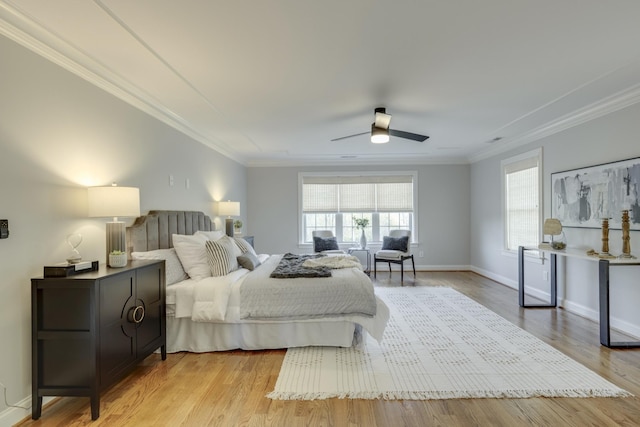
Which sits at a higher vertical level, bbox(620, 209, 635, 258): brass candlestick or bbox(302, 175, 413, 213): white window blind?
bbox(302, 175, 413, 213): white window blind

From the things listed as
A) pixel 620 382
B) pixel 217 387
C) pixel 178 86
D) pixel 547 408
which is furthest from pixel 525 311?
pixel 178 86

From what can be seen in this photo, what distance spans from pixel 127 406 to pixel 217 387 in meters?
0.59

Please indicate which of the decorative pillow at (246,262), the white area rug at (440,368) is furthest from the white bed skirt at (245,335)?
the decorative pillow at (246,262)

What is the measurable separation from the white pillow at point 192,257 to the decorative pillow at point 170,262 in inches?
2.2

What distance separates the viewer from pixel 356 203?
24.5 feet

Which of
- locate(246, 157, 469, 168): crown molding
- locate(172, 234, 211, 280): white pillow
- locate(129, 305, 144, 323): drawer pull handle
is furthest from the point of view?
locate(246, 157, 469, 168): crown molding

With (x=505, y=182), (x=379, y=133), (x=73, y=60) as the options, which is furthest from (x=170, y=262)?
(x=505, y=182)

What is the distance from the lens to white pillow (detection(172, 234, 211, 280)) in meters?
3.42

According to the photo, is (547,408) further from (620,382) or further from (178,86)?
(178,86)

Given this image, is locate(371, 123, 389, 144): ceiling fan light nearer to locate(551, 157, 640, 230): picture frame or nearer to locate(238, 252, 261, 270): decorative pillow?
locate(238, 252, 261, 270): decorative pillow

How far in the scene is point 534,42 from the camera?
238cm

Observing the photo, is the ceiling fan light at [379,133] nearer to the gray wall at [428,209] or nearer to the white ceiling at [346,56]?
the white ceiling at [346,56]

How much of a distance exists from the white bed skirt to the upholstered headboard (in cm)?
79

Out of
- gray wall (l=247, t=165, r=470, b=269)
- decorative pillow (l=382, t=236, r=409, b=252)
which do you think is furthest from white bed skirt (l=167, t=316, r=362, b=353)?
gray wall (l=247, t=165, r=470, b=269)
